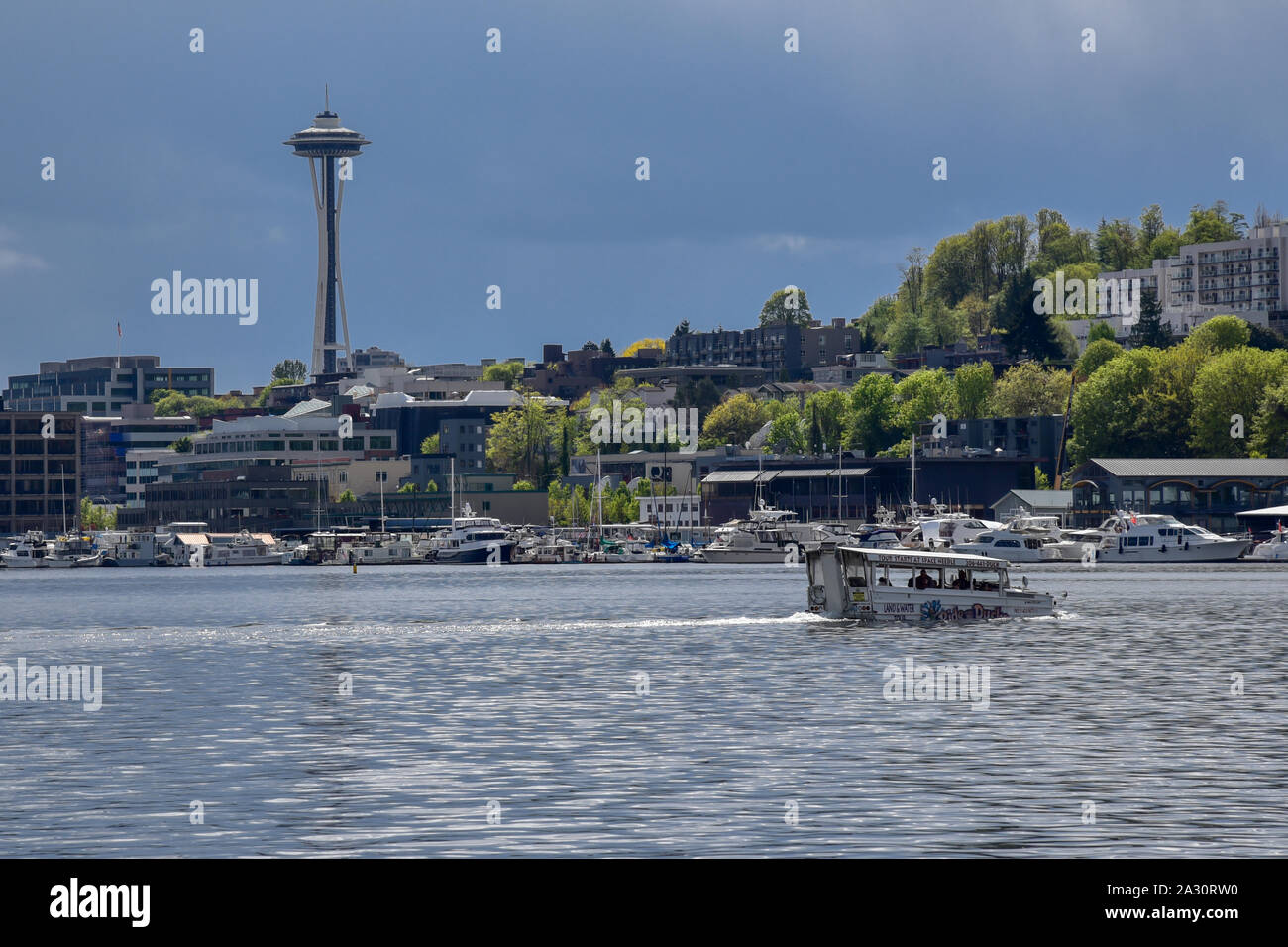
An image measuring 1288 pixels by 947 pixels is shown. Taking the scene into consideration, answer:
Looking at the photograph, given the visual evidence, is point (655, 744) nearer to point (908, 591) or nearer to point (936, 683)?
point (936, 683)

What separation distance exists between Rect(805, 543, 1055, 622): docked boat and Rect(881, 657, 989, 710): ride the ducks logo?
72.7 feet

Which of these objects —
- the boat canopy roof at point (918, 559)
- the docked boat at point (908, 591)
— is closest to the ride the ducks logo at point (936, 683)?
the boat canopy roof at point (918, 559)

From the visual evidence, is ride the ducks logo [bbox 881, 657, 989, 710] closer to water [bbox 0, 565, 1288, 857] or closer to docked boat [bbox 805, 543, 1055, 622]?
water [bbox 0, 565, 1288, 857]

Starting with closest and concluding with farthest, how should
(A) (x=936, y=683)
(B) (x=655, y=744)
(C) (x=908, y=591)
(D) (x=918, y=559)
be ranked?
(B) (x=655, y=744)
(A) (x=936, y=683)
(C) (x=908, y=591)
(D) (x=918, y=559)

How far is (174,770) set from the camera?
43938mm

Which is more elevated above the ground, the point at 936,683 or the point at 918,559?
the point at 918,559

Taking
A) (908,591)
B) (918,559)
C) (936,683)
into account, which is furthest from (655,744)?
(918,559)

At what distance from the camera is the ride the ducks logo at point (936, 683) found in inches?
2366

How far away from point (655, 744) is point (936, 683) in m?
19.7

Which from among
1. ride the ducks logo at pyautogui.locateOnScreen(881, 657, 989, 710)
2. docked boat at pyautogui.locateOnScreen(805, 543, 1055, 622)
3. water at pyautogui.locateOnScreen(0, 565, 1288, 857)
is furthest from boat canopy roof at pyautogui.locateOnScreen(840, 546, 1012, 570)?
ride the ducks logo at pyautogui.locateOnScreen(881, 657, 989, 710)

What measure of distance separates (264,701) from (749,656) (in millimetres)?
24523

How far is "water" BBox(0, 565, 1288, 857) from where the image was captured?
111 ft

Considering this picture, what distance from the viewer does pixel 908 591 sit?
319 ft
